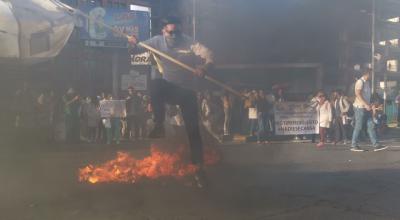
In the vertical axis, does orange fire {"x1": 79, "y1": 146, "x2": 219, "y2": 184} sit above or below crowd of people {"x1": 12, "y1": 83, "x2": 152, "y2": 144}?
below

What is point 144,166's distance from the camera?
4008 mm

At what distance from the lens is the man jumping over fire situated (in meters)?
3.87

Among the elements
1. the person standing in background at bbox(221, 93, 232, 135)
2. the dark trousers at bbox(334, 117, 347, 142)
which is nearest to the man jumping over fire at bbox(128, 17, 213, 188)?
the person standing in background at bbox(221, 93, 232, 135)

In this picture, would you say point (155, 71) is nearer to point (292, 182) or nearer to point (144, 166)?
point (144, 166)

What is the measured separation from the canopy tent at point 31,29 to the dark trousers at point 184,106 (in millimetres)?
1011

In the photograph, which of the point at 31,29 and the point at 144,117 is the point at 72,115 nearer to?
the point at 144,117

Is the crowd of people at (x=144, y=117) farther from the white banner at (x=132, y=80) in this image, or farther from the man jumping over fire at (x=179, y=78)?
the man jumping over fire at (x=179, y=78)

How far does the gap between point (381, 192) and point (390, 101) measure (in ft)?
39.5

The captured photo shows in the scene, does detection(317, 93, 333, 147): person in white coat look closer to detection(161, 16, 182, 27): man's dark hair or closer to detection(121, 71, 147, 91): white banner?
detection(121, 71, 147, 91): white banner

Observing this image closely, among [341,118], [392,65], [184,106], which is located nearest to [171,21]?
[184,106]

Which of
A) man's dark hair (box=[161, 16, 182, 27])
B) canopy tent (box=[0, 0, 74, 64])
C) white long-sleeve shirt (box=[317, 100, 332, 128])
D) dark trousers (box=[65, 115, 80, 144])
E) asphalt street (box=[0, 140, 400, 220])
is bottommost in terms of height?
asphalt street (box=[0, 140, 400, 220])

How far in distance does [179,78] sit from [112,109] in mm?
5763

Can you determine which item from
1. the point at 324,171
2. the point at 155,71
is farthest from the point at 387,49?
the point at 155,71

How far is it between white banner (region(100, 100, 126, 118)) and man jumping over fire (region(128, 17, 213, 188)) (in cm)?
548
